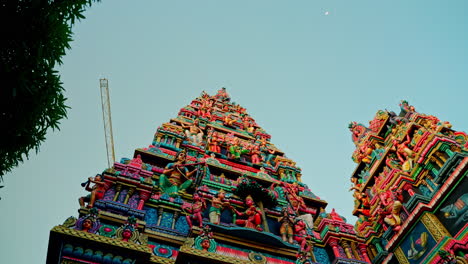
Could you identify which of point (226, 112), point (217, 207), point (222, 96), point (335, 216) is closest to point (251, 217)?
point (217, 207)

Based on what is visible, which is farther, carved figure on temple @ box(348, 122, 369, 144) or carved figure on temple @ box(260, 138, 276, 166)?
carved figure on temple @ box(348, 122, 369, 144)

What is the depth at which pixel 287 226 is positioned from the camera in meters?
8.52

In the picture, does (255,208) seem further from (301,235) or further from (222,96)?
(222,96)

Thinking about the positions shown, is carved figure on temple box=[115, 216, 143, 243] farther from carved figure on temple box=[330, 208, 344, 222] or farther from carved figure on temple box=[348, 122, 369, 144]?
carved figure on temple box=[348, 122, 369, 144]

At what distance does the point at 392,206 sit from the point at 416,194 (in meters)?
0.81

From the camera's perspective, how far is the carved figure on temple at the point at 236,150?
1307 centimetres

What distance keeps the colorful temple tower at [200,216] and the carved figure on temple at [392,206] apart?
0.72 metres

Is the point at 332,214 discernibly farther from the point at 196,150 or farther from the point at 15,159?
the point at 15,159

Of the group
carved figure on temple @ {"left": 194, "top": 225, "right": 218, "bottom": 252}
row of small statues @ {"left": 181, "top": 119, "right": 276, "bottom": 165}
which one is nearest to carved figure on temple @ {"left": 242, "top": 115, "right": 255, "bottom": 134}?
row of small statues @ {"left": 181, "top": 119, "right": 276, "bottom": 165}

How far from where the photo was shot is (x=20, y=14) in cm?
452

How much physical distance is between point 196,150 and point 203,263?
21.4ft

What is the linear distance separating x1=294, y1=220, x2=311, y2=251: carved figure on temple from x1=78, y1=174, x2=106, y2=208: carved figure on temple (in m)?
4.51

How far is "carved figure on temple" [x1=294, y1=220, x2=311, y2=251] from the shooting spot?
820 cm

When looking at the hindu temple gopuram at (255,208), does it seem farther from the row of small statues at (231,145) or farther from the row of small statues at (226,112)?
the row of small statues at (226,112)
